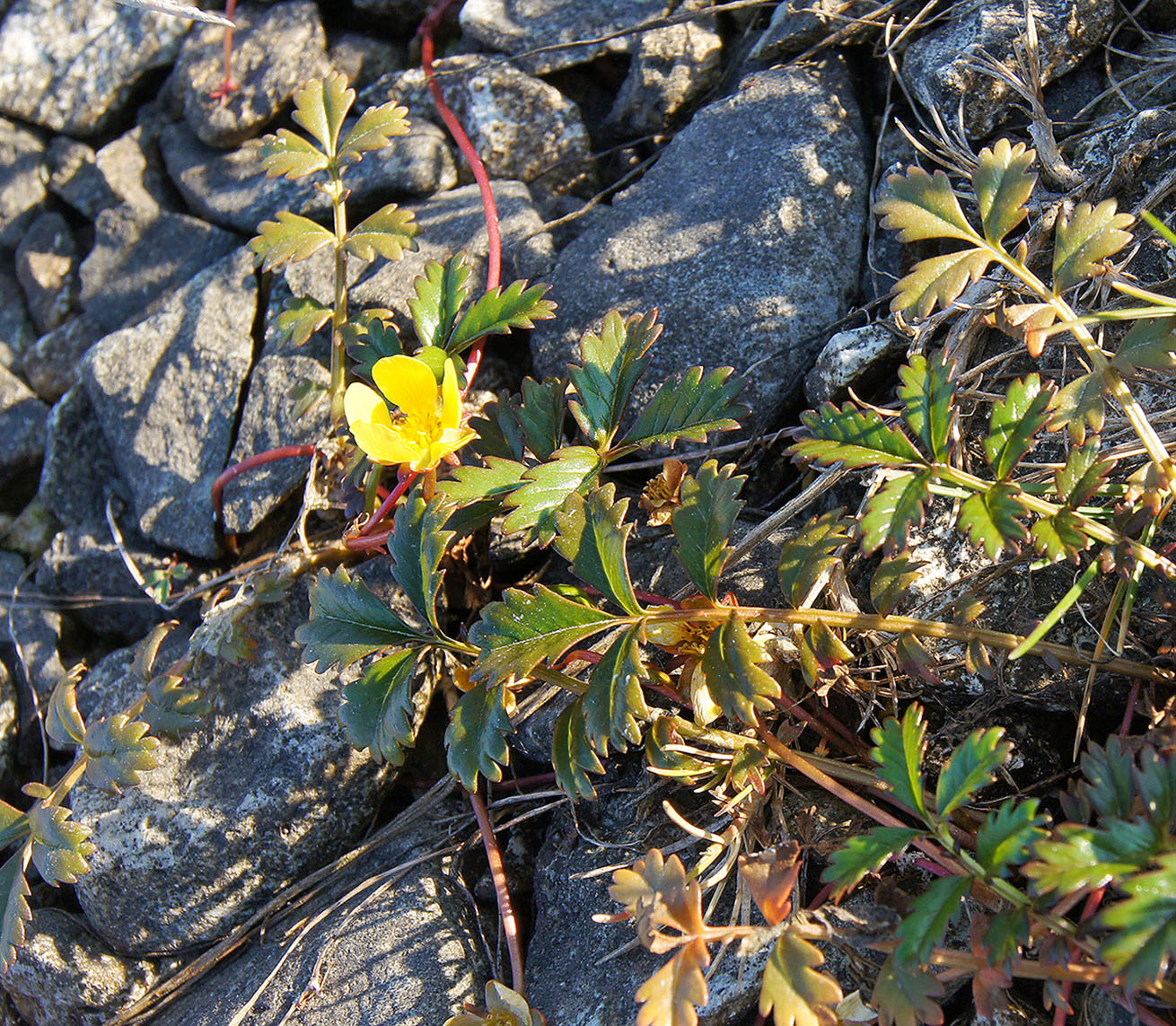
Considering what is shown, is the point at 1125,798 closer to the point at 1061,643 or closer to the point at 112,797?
the point at 1061,643

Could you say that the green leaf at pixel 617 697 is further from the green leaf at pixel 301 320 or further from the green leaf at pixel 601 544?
the green leaf at pixel 301 320

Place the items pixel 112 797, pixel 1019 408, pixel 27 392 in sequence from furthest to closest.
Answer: pixel 27 392 < pixel 112 797 < pixel 1019 408

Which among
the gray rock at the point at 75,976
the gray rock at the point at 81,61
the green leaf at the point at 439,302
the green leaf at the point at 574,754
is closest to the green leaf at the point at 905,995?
the green leaf at the point at 574,754

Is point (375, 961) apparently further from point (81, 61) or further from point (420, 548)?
point (81, 61)

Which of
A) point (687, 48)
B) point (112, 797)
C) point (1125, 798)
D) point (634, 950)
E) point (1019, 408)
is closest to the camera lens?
point (1125, 798)

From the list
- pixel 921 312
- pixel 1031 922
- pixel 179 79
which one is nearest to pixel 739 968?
pixel 1031 922

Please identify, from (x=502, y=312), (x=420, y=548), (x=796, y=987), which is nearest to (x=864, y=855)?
(x=796, y=987)

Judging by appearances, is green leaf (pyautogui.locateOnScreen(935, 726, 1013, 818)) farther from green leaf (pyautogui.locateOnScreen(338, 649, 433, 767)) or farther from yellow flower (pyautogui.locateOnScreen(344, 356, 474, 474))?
yellow flower (pyautogui.locateOnScreen(344, 356, 474, 474))

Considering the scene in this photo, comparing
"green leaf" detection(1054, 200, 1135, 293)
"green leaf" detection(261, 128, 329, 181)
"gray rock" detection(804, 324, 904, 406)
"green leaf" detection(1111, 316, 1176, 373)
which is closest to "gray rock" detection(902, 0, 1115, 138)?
"gray rock" detection(804, 324, 904, 406)
